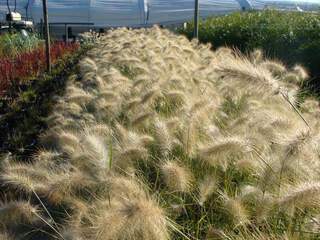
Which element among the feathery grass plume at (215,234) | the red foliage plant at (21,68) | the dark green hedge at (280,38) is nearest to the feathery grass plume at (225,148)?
the feathery grass plume at (215,234)

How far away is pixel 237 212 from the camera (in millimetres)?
1995

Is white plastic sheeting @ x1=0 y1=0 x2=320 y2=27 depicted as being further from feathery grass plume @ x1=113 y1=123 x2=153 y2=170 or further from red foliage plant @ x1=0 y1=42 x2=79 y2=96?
feathery grass plume @ x1=113 y1=123 x2=153 y2=170

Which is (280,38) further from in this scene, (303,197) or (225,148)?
(303,197)

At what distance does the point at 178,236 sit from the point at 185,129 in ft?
2.35

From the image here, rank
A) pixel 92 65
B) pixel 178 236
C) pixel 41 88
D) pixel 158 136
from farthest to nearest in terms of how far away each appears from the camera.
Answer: pixel 41 88
pixel 92 65
pixel 158 136
pixel 178 236

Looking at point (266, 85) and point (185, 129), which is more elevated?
point (266, 85)

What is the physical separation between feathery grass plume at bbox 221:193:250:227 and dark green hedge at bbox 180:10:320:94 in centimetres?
449

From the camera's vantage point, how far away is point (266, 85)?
2434mm

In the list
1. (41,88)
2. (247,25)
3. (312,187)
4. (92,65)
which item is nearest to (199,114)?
(312,187)

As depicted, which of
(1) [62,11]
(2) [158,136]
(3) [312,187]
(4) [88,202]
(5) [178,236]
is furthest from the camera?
(1) [62,11]

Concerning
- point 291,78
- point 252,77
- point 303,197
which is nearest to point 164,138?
point 252,77

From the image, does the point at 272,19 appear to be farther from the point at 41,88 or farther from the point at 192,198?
the point at 192,198

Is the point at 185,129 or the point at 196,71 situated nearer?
→ the point at 185,129

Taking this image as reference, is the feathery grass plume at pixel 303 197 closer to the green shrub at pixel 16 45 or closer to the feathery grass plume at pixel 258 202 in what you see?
the feathery grass plume at pixel 258 202
